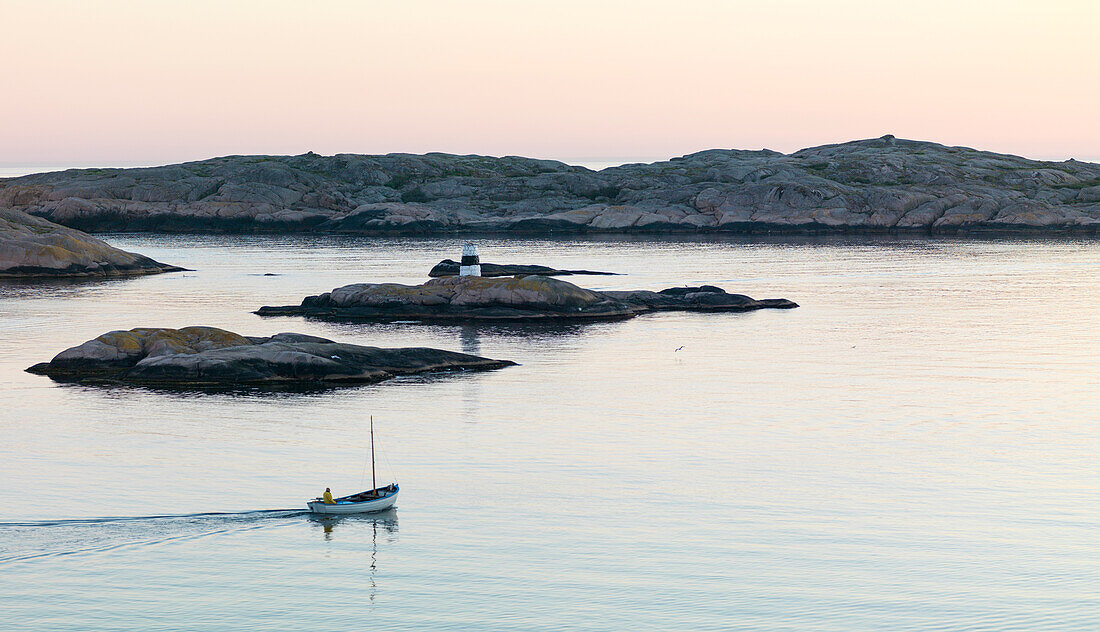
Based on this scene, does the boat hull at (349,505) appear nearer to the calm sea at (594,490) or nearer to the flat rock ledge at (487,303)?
the calm sea at (594,490)

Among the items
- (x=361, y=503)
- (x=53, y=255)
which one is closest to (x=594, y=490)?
(x=361, y=503)

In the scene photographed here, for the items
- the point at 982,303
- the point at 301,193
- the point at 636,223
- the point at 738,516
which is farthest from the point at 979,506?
the point at 301,193

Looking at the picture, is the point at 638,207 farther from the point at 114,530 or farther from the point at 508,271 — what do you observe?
the point at 114,530

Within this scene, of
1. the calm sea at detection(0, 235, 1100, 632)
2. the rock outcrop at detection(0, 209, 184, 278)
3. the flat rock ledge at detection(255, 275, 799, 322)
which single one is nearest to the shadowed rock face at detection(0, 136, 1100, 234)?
the rock outcrop at detection(0, 209, 184, 278)

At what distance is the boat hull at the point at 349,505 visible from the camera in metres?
27.1

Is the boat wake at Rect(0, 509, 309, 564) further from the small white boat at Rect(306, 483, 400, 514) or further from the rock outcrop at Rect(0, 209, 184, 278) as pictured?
the rock outcrop at Rect(0, 209, 184, 278)

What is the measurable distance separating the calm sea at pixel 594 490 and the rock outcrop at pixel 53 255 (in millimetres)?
38025

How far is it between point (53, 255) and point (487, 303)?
147 feet

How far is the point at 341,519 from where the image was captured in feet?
89.5

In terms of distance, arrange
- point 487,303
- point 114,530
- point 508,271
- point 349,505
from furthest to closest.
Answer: point 508,271 → point 487,303 → point 349,505 → point 114,530

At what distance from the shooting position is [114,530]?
84.8 feet

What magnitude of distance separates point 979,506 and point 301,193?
→ 178147mm

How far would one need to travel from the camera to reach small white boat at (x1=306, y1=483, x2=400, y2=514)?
27.1m

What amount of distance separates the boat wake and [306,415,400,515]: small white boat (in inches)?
20.0
